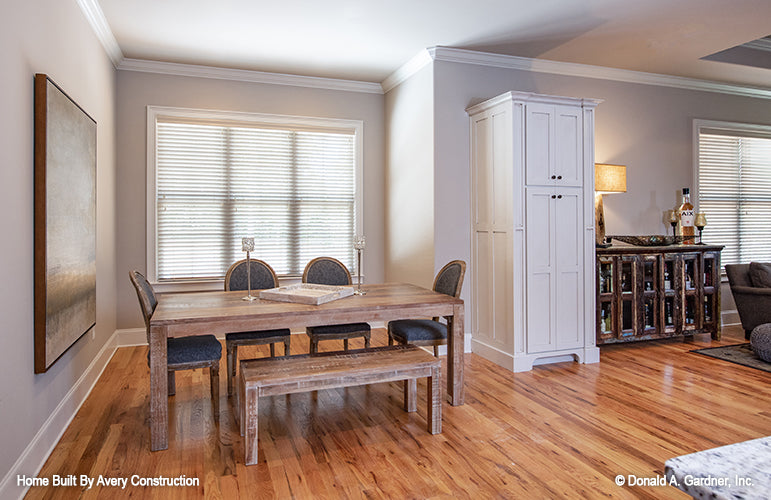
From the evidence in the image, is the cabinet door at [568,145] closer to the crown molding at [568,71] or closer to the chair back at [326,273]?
the crown molding at [568,71]

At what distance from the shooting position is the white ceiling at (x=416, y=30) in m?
3.63

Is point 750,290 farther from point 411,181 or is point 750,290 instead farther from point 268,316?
point 268,316

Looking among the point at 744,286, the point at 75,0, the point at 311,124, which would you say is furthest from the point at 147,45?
the point at 744,286

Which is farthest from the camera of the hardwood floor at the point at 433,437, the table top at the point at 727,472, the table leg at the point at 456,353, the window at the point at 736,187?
the window at the point at 736,187

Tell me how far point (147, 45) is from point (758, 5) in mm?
4883

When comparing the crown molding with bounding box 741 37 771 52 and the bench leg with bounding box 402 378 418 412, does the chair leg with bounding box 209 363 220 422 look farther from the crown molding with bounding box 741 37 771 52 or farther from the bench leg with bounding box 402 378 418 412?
the crown molding with bounding box 741 37 771 52

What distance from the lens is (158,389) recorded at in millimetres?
2529

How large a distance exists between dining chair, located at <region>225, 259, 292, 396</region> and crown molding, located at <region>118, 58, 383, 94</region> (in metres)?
2.26

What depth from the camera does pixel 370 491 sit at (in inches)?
84.7

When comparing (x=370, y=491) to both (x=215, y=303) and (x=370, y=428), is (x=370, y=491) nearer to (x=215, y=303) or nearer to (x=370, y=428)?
(x=370, y=428)

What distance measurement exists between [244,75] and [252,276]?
2.38m

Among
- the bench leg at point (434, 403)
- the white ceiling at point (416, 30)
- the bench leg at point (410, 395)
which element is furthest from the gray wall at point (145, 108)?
the bench leg at point (434, 403)

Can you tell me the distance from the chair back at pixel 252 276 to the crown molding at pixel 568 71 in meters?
2.40

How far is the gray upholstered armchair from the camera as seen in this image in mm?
4812
